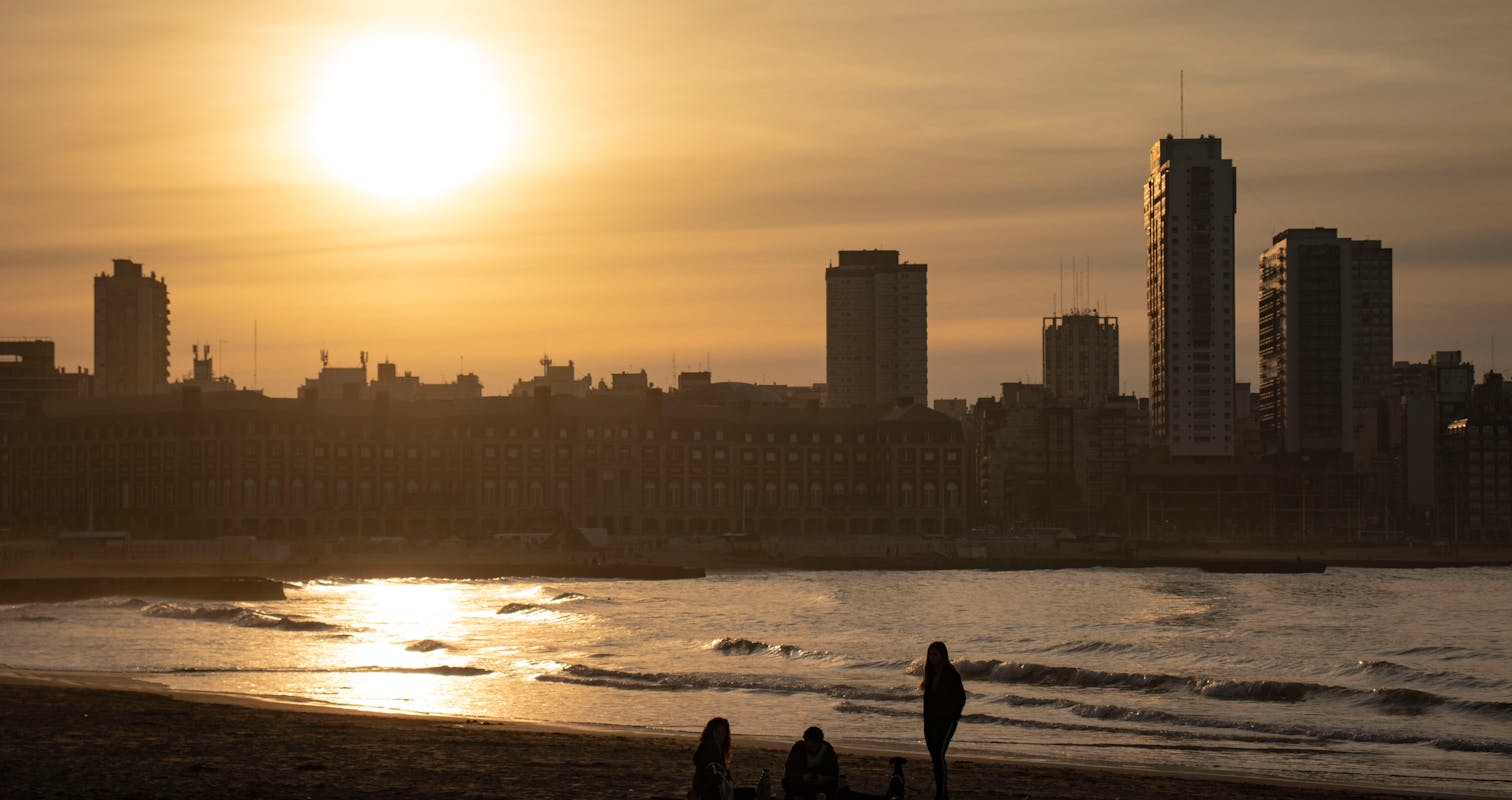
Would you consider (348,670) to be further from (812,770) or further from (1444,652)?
(1444,652)

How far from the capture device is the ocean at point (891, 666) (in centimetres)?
3653

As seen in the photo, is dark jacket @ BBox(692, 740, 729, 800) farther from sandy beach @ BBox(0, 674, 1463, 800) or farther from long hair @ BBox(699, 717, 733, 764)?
sandy beach @ BBox(0, 674, 1463, 800)

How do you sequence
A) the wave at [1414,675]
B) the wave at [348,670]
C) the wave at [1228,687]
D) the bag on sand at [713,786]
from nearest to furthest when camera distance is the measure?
the bag on sand at [713,786]
the wave at [1228,687]
the wave at [348,670]
the wave at [1414,675]

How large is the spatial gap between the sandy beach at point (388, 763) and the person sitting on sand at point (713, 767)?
4.20m

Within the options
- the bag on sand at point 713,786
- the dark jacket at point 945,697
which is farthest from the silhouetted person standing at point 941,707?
the bag on sand at point 713,786

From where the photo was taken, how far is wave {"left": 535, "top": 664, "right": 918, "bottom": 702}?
4572 cm

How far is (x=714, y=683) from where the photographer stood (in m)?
47.5

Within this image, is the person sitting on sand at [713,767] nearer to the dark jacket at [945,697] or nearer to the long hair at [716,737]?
the long hair at [716,737]

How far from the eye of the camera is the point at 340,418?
→ 173250mm

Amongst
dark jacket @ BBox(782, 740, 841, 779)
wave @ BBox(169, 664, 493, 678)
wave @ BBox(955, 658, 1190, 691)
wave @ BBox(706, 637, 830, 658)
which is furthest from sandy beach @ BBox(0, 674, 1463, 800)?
wave @ BBox(706, 637, 830, 658)

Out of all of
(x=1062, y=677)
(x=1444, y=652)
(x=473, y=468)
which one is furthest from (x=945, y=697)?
(x=473, y=468)

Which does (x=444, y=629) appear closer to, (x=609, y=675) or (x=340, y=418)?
(x=609, y=675)

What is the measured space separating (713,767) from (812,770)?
1859 millimetres

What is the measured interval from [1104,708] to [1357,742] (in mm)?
6249
